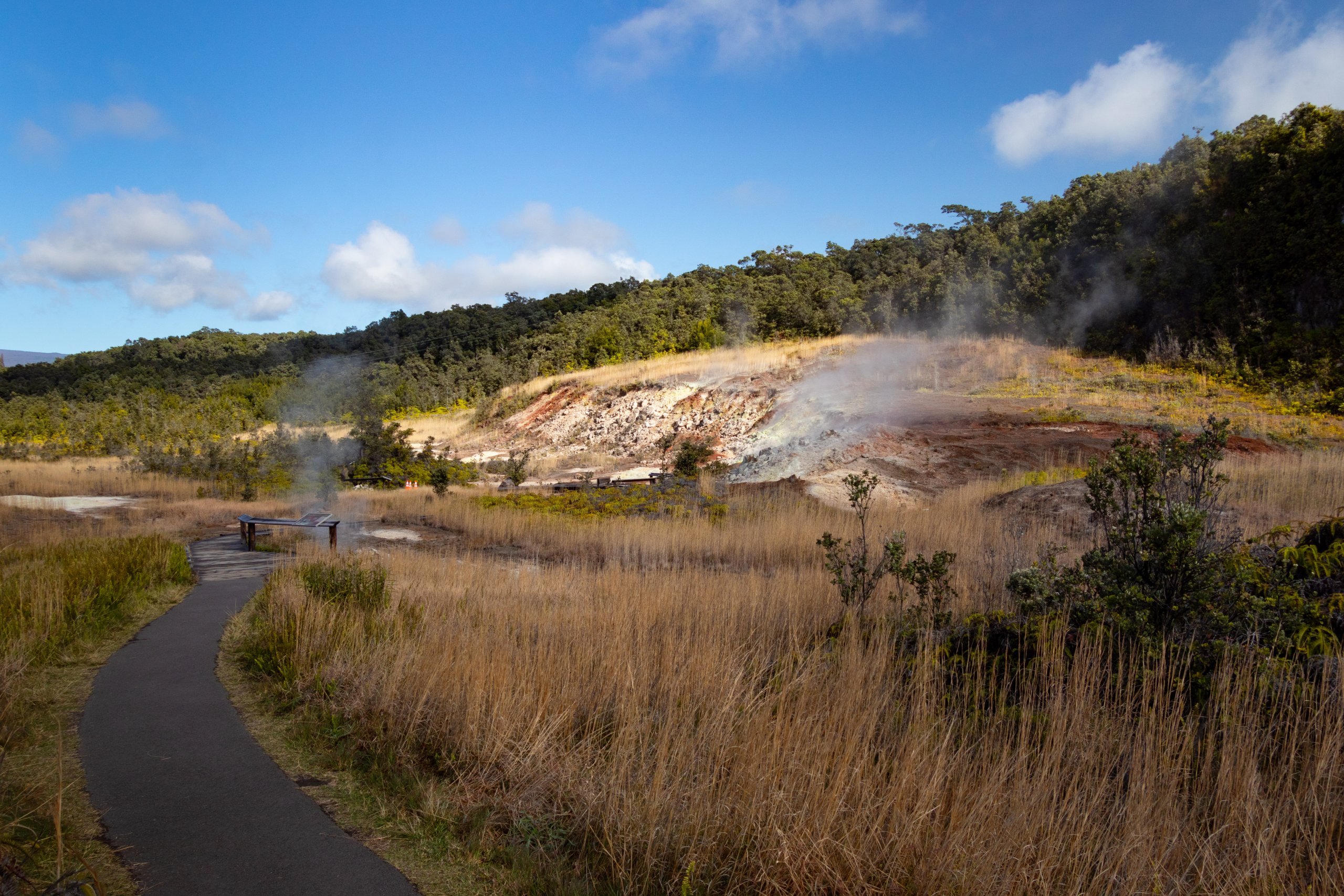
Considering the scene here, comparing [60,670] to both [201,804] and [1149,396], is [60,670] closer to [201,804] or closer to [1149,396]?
[201,804]

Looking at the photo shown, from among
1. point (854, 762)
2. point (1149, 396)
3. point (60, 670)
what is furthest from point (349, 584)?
point (1149, 396)

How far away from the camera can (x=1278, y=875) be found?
2.47m

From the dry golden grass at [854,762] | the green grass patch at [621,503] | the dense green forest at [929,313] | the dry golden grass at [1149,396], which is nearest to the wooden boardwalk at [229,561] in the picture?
the green grass patch at [621,503]

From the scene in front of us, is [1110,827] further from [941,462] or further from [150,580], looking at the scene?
[941,462]

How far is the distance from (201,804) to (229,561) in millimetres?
8665

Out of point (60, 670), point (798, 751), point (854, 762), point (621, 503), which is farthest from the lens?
point (621, 503)

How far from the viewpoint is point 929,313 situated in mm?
45656

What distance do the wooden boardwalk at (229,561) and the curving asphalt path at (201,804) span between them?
470cm

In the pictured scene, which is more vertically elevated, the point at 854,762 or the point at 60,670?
the point at 854,762

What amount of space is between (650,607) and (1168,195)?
42.1 meters

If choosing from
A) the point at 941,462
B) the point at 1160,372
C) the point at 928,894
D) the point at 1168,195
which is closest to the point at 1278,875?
the point at 928,894

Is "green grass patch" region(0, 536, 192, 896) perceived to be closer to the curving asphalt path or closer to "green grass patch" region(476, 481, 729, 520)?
the curving asphalt path

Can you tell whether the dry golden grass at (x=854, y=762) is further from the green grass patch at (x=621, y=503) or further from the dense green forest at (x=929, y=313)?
the dense green forest at (x=929, y=313)

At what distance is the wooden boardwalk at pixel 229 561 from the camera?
995 centimetres
